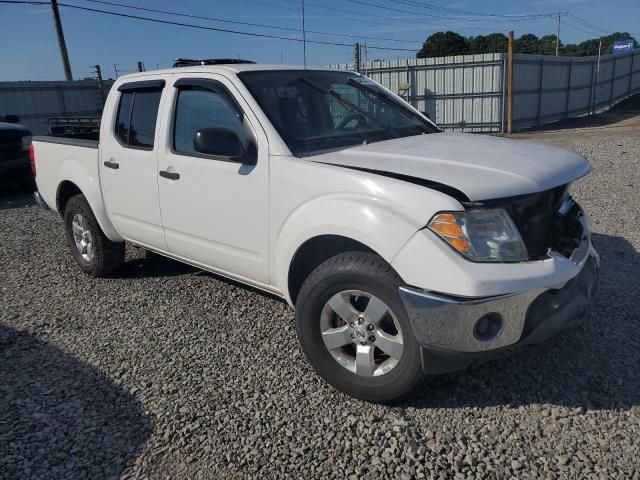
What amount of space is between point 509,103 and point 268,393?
18001 mm

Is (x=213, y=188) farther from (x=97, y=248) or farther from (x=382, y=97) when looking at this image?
(x=97, y=248)

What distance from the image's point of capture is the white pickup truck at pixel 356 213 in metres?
2.61

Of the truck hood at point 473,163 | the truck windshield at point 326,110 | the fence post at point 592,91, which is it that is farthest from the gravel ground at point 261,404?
the fence post at point 592,91

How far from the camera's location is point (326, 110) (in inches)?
150

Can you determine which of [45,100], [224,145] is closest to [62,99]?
[45,100]

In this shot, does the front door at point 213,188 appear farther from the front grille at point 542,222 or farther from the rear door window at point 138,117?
the front grille at point 542,222

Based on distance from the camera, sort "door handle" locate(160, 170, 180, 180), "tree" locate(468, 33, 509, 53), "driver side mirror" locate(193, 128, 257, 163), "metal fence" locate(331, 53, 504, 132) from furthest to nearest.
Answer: "tree" locate(468, 33, 509, 53) → "metal fence" locate(331, 53, 504, 132) → "door handle" locate(160, 170, 180, 180) → "driver side mirror" locate(193, 128, 257, 163)

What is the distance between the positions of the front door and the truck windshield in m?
0.19

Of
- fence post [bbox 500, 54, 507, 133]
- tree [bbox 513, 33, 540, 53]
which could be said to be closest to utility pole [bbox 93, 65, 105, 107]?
fence post [bbox 500, 54, 507, 133]

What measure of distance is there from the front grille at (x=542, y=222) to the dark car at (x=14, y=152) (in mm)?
8750

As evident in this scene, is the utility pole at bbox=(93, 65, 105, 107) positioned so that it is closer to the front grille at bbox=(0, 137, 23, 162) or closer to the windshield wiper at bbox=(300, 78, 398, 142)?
the front grille at bbox=(0, 137, 23, 162)

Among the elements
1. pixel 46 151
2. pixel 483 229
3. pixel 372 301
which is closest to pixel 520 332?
pixel 483 229

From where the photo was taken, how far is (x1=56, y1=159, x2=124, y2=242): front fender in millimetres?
4863

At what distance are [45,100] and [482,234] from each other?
21.8 meters
